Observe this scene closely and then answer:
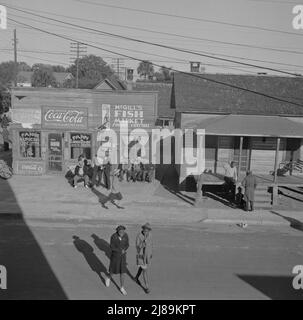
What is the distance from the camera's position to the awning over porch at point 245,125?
17.7 meters

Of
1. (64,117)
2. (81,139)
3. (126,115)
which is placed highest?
(126,115)

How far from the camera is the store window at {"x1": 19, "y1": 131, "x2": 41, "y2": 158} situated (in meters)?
22.3

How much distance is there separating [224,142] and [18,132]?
34.6 feet

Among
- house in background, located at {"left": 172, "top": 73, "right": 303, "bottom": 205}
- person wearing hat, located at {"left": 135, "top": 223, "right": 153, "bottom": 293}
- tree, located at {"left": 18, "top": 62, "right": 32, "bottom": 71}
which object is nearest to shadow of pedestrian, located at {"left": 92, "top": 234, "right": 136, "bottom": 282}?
person wearing hat, located at {"left": 135, "top": 223, "right": 153, "bottom": 293}

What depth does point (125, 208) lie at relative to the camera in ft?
54.3

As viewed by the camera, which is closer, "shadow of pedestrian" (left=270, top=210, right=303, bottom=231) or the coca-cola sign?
"shadow of pedestrian" (left=270, top=210, right=303, bottom=231)

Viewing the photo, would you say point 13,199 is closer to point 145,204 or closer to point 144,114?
point 145,204

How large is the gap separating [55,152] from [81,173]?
2892 millimetres

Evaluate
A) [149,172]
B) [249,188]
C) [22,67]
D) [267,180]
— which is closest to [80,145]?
[149,172]

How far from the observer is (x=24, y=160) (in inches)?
877

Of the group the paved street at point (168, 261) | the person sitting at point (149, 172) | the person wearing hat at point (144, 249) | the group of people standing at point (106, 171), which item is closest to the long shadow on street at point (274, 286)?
the paved street at point (168, 261)

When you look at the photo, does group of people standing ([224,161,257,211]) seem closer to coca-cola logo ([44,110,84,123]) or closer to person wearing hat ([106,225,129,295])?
person wearing hat ([106,225,129,295])

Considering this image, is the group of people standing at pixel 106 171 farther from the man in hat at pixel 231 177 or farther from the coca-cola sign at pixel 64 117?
the man in hat at pixel 231 177

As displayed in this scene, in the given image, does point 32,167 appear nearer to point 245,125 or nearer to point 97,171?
point 97,171
